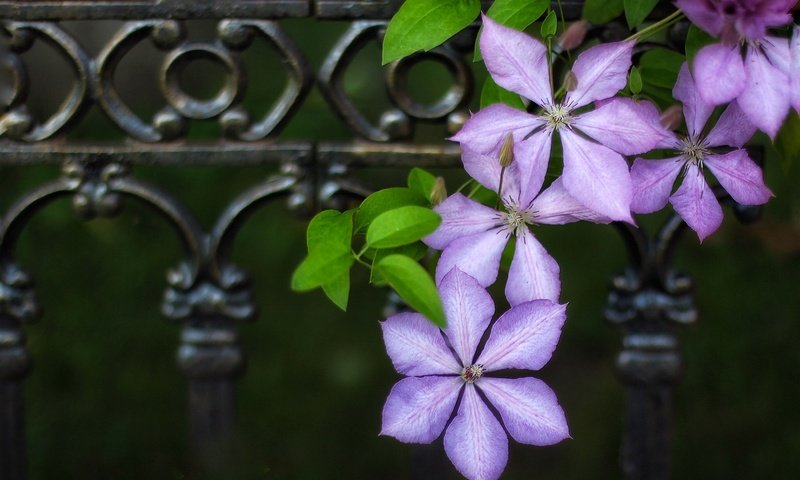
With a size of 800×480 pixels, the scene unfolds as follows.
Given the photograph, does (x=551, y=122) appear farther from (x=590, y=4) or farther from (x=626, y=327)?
(x=626, y=327)

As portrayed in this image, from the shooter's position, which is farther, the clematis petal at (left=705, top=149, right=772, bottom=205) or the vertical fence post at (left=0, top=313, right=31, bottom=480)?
the vertical fence post at (left=0, top=313, right=31, bottom=480)

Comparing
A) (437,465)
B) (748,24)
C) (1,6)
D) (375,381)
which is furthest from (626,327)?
(375,381)

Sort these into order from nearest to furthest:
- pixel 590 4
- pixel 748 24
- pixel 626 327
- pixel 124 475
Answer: pixel 748 24, pixel 590 4, pixel 626 327, pixel 124 475

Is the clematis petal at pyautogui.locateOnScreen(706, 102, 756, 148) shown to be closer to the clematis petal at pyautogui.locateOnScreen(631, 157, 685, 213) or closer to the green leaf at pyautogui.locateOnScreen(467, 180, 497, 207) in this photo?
the clematis petal at pyautogui.locateOnScreen(631, 157, 685, 213)

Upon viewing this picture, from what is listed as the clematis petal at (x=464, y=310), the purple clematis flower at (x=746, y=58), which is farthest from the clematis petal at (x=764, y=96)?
the clematis petal at (x=464, y=310)

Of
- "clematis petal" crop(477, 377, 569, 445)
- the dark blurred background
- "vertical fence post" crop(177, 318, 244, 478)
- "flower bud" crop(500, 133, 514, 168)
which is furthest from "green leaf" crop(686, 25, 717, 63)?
the dark blurred background

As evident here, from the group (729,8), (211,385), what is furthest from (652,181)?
(211,385)

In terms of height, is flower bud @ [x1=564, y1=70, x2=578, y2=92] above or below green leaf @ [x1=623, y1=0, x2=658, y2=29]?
below

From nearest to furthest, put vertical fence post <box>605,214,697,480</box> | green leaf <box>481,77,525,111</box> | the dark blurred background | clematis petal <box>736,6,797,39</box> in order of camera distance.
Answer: clematis petal <box>736,6,797,39</box>
green leaf <box>481,77,525,111</box>
vertical fence post <box>605,214,697,480</box>
the dark blurred background

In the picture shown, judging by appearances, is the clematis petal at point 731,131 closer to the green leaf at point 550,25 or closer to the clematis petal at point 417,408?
the green leaf at point 550,25
